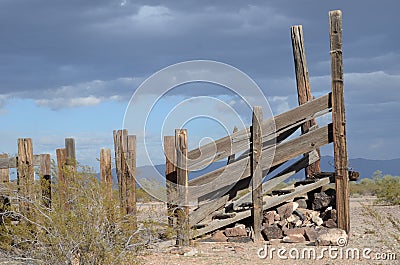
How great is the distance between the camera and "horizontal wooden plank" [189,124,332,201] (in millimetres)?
12938

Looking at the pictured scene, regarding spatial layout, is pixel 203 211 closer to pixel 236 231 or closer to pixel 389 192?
pixel 236 231

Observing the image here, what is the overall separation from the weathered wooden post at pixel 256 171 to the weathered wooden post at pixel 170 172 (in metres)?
1.72

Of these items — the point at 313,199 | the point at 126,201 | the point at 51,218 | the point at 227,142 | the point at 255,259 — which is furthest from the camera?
the point at 313,199

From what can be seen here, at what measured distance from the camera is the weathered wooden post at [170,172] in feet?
39.1

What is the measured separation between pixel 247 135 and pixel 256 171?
0.81 meters

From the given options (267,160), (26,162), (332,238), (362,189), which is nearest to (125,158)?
(26,162)

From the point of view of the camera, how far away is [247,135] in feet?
42.7

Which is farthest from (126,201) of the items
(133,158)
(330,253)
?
(330,253)

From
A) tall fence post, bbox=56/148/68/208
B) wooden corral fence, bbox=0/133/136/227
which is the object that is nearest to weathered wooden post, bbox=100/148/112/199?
wooden corral fence, bbox=0/133/136/227

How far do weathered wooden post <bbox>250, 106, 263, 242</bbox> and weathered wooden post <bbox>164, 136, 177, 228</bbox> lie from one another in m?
1.72

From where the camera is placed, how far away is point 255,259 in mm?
10750

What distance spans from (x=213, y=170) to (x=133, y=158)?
6.27 ft

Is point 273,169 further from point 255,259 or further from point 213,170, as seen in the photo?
point 255,259

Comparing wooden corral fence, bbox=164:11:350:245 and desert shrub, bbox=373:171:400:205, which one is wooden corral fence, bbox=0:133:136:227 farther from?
desert shrub, bbox=373:171:400:205
